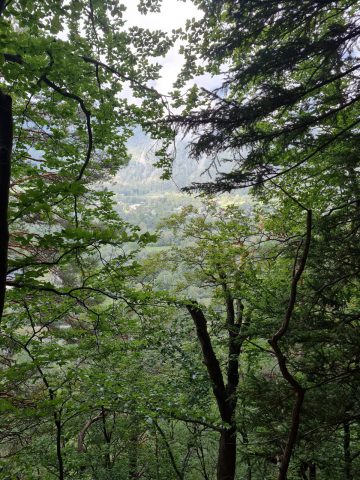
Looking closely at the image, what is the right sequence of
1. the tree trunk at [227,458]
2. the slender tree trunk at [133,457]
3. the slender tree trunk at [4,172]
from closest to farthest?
the slender tree trunk at [4,172], the tree trunk at [227,458], the slender tree trunk at [133,457]

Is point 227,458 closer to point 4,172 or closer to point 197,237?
point 197,237

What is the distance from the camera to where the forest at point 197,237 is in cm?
349

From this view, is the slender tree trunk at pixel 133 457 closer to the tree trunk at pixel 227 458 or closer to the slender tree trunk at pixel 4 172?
the tree trunk at pixel 227 458

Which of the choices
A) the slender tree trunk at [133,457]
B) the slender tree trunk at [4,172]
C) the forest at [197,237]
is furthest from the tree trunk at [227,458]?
the slender tree trunk at [4,172]

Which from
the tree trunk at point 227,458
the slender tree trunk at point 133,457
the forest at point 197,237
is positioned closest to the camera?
the forest at point 197,237

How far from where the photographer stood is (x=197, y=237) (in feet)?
29.0

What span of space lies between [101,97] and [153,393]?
5.09m

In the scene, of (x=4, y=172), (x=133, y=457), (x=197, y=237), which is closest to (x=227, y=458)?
(x=133, y=457)

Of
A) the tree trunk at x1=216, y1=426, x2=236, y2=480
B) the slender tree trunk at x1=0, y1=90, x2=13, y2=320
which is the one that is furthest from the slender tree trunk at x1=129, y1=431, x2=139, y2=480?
the slender tree trunk at x1=0, y1=90, x2=13, y2=320

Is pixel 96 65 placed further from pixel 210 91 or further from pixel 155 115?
pixel 210 91

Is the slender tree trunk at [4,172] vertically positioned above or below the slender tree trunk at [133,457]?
above

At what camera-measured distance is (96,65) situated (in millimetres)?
5059

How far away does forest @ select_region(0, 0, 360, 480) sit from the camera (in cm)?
349

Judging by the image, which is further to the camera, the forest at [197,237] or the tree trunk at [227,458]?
the tree trunk at [227,458]
